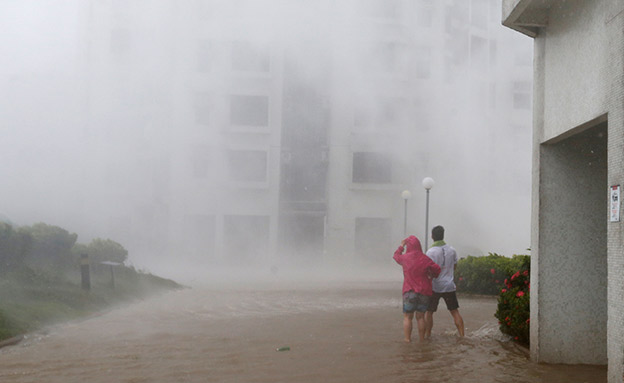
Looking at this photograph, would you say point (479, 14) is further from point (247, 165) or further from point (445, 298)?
point (445, 298)

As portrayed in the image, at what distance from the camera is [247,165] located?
25.5m

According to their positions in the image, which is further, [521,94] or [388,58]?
[521,94]

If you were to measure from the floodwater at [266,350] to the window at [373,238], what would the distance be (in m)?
15.3

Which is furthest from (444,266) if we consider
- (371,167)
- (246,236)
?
(371,167)

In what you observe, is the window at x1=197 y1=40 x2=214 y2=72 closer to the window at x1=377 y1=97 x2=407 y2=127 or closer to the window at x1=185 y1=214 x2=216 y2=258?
the window at x1=185 y1=214 x2=216 y2=258

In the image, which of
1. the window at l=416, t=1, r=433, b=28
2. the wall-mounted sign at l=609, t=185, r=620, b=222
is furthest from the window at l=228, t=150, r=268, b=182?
the wall-mounted sign at l=609, t=185, r=620, b=222

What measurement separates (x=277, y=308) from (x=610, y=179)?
320 inches

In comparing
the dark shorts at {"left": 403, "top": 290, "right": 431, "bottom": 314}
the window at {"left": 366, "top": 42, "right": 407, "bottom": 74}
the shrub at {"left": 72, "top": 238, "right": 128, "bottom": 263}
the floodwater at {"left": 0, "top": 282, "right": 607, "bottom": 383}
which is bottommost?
the floodwater at {"left": 0, "top": 282, "right": 607, "bottom": 383}

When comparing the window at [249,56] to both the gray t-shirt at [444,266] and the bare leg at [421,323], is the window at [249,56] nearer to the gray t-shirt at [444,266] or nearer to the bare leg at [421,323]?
the gray t-shirt at [444,266]

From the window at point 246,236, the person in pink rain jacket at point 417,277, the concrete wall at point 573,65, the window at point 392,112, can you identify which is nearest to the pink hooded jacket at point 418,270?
the person in pink rain jacket at point 417,277

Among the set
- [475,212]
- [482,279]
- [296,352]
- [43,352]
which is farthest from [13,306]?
[475,212]

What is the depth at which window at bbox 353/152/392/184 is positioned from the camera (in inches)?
1108

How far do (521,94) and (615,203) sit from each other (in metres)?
17.1

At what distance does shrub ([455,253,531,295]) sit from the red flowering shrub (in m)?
5.81
